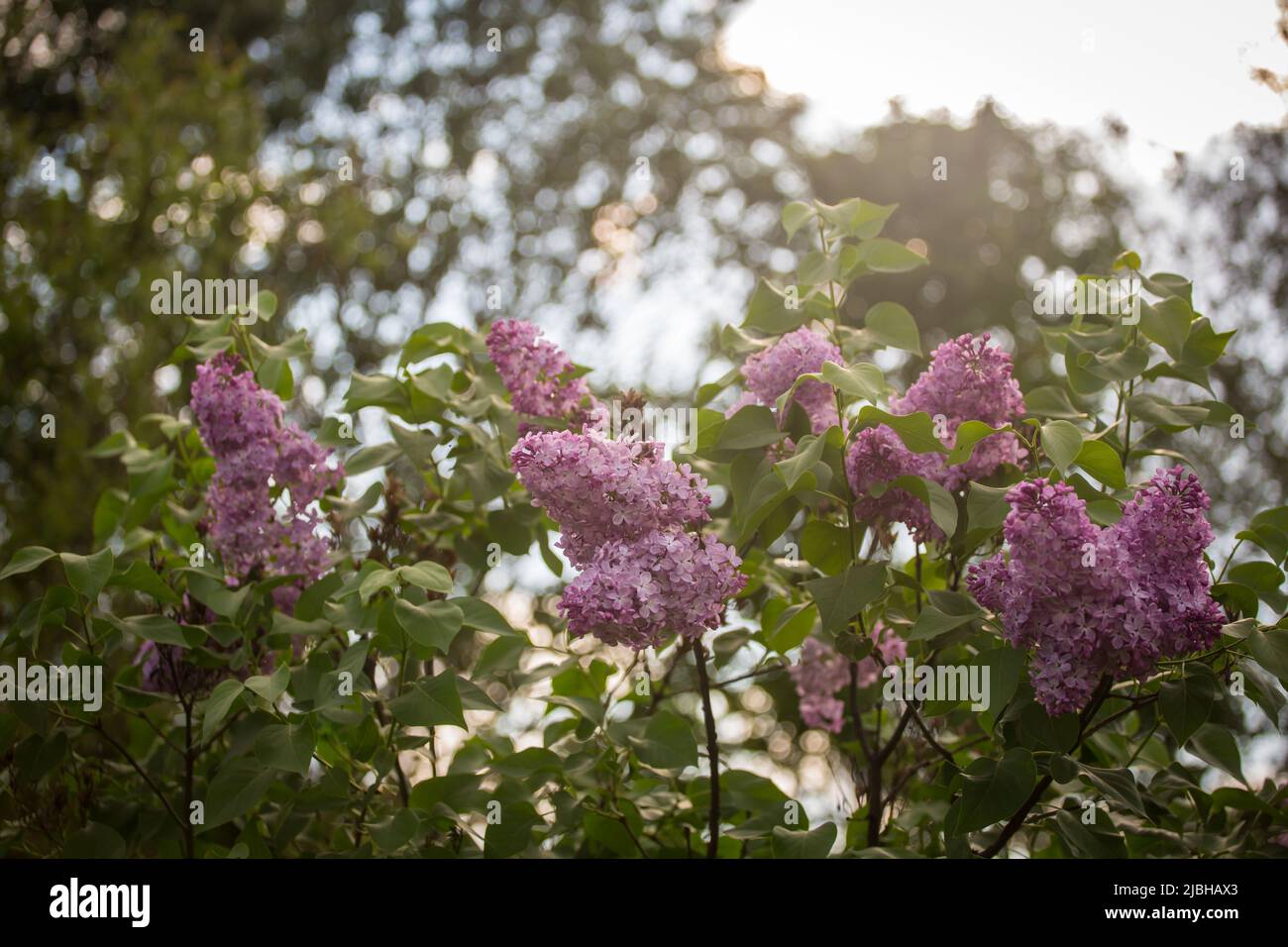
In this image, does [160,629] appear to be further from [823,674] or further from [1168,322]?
[1168,322]

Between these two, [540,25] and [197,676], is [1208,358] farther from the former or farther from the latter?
[540,25]

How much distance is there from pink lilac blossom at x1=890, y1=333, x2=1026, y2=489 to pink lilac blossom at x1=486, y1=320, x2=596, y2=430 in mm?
541

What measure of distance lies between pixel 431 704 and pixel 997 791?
742 mm

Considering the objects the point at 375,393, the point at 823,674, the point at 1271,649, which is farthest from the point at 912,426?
the point at 375,393

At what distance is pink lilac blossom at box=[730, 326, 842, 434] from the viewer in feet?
5.47

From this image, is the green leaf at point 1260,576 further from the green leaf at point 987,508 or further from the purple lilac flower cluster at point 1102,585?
the green leaf at point 987,508

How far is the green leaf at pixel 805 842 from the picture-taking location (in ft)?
4.92

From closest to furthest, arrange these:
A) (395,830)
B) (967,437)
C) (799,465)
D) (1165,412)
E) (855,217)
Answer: (799,465) < (967,437) < (395,830) < (1165,412) < (855,217)

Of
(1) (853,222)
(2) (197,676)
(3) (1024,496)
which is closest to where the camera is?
(3) (1024,496)

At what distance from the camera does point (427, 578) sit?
154cm

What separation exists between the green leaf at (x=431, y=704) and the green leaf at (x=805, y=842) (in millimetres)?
460
